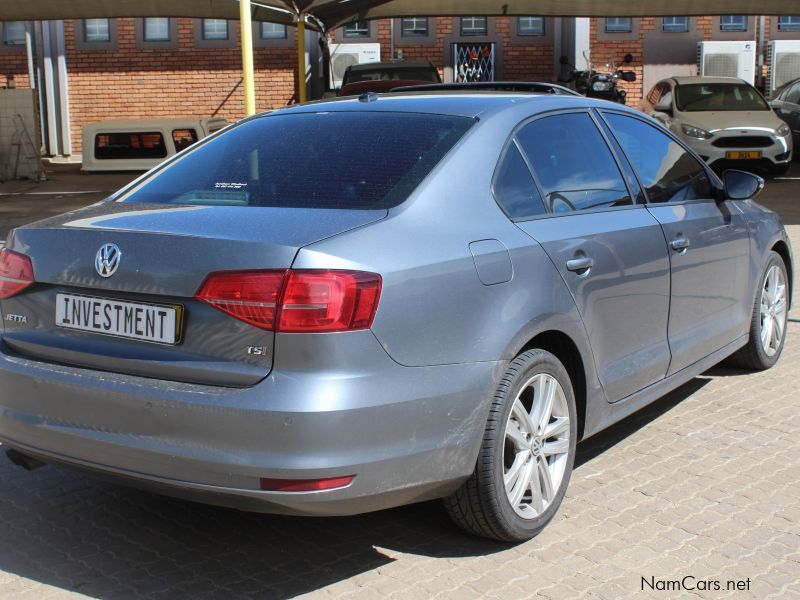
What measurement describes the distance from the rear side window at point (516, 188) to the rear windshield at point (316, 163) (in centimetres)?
20

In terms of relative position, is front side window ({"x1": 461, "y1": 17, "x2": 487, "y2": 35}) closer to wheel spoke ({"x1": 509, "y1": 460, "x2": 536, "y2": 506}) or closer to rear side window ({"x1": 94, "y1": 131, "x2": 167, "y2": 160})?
rear side window ({"x1": 94, "y1": 131, "x2": 167, "y2": 160})

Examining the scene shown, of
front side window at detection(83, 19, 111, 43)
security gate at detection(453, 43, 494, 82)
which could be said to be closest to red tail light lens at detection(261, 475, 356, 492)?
security gate at detection(453, 43, 494, 82)

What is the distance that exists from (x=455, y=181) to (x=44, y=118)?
23988mm

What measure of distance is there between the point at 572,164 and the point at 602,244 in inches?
14.4

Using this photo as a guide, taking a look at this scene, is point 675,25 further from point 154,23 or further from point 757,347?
point 757,347

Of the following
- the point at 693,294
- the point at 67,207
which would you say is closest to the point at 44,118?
the point at 67,207

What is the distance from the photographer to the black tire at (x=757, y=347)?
18.8ft

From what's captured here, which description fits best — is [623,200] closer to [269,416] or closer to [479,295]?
[479,295]

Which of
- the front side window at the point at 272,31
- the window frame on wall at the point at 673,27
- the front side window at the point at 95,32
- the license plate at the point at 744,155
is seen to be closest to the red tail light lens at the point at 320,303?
the license plate at the point at 744,155

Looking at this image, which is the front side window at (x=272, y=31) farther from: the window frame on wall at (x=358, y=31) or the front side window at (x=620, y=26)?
the front side window at (x=620, y=26)

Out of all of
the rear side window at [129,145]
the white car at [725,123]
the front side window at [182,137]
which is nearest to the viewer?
the white car at [725,123]

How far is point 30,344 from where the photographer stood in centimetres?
349

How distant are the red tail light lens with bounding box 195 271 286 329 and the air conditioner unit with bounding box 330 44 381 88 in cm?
2271

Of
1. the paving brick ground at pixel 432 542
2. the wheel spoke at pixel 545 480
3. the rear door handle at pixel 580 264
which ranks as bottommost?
the paving brick ground at pixel 432 542
